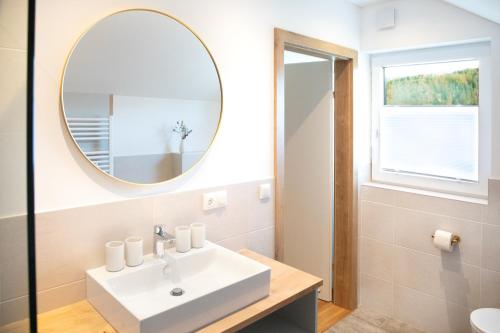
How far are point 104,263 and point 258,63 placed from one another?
4.23 feet

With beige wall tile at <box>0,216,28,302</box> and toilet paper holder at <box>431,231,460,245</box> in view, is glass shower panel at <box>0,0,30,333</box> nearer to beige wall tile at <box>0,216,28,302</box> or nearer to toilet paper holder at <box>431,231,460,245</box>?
beige wall tile at <box>0,216,28,302</box>

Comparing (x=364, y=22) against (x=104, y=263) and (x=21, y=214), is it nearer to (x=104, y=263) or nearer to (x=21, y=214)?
(x=104, y=263)

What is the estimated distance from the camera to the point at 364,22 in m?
2.82

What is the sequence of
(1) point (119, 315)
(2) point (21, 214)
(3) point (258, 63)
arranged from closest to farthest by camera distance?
(2) point (21, 214) → (1) point (119, 315) → (3) point (258, 63)

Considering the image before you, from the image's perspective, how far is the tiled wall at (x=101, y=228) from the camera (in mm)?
1394

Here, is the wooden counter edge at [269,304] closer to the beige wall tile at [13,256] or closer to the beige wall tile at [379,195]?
the beige wall tile at [13,256]

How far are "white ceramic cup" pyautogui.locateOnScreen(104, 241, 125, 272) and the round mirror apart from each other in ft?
0.94

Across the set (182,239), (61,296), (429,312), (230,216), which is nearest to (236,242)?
(230,216)

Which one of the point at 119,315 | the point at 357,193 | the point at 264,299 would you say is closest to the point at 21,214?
the point at 119,315

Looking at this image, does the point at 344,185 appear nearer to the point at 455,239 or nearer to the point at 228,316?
the point at 455,239

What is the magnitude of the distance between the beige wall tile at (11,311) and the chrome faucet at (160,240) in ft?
2.64

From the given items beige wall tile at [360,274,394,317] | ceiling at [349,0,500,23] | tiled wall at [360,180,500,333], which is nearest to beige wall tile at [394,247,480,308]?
tiled wall at [360,180,500,333]

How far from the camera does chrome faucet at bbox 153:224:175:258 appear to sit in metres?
1.56

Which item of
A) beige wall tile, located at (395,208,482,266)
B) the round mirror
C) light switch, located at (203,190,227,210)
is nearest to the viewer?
the round mirror
